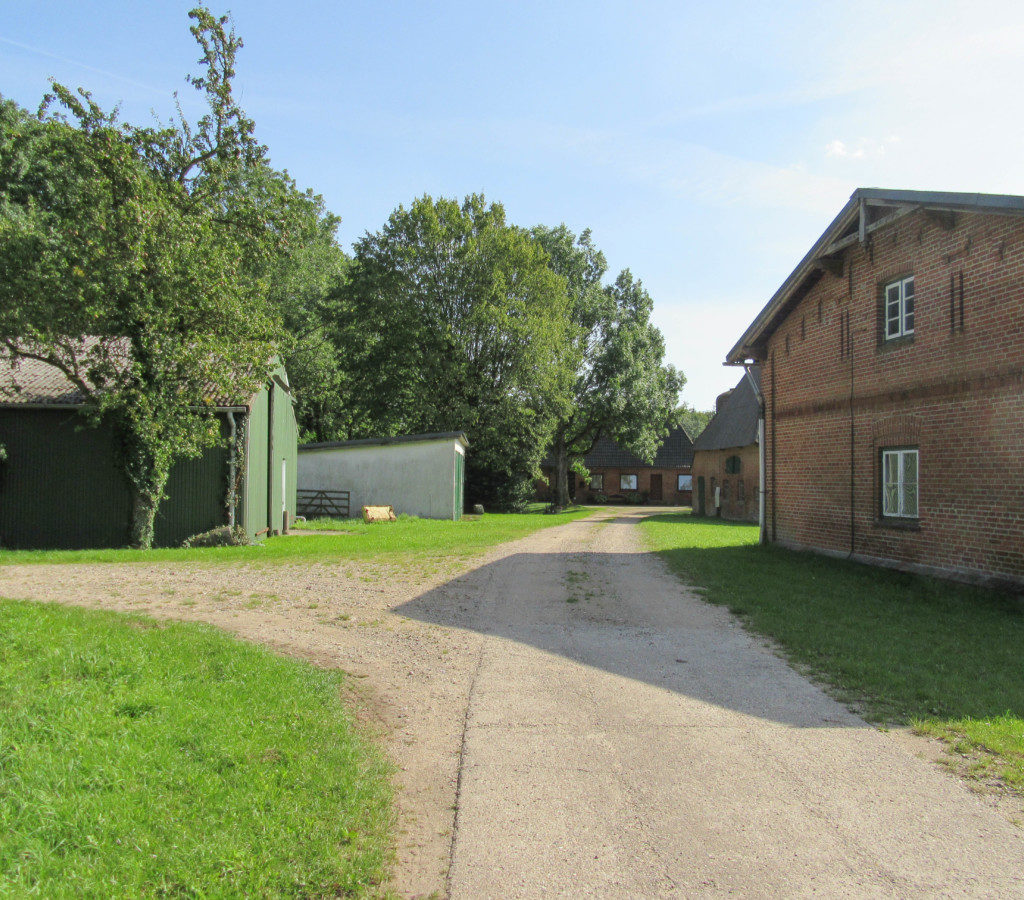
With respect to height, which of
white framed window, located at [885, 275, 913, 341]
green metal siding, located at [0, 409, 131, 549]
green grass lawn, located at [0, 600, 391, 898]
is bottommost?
green grass lawn, located at [0, 600, 391, 898]

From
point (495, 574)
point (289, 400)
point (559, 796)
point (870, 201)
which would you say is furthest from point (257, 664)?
point (289, 400)

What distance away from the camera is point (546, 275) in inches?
1531

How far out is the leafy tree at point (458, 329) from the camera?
36.8 metres

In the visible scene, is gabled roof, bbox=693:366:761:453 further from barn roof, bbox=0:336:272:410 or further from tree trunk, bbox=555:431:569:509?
barn roof, bbox=0:336:272:410

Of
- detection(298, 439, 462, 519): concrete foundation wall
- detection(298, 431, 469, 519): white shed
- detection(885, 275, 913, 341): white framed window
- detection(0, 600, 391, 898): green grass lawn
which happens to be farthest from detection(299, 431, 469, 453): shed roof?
detection(0, 600, 391, 898): green grass lawn

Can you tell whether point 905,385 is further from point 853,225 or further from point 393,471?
point 393,471

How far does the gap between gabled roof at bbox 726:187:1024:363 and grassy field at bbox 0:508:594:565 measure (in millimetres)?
8136

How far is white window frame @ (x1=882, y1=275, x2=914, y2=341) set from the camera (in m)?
13.2

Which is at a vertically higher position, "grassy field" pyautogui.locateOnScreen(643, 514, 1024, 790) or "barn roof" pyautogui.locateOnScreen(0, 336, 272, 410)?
"barn roof" pyautogui.locateOnScreen(0, 336, 272, 410)

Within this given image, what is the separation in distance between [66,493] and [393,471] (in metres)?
13.2

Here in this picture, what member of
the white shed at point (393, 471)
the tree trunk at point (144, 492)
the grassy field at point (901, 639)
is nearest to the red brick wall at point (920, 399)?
the grassy field at point (901, 639)

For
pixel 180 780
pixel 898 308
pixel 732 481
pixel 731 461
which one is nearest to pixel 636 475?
pixel 732 481

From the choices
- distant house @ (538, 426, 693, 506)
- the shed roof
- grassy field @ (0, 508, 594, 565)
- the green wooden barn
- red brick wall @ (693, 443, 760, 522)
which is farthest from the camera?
distant house @ (538, 426, 693, 506)

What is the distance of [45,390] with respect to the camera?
18.7 metres
